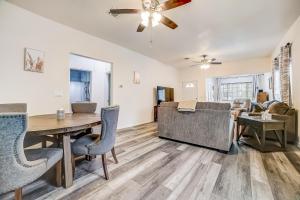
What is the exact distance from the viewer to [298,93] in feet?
10.0

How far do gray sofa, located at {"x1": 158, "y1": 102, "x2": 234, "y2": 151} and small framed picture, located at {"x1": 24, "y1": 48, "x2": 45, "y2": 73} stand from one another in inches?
105

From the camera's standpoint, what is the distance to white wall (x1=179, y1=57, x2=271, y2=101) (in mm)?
6176

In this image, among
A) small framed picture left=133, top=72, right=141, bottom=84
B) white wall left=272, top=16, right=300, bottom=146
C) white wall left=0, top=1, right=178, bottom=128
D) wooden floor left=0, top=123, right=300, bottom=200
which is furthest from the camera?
small framed picture left=133, top=72, right=141, bottom=84

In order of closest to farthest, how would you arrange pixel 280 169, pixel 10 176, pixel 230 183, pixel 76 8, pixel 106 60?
1. pixel 10 176
2. pixel 230 183
3. pixel 280 169
4. pixel 76 8
5. pixel 106 60

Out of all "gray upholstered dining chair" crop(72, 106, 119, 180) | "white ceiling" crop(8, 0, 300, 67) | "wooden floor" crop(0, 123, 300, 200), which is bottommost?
"wooden floor" crop(0, 123, 300, 200)

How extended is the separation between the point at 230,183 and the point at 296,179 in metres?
0.85

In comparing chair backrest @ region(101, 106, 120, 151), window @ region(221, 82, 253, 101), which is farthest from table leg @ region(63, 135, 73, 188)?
window @ region(221, 82, 253, 101)

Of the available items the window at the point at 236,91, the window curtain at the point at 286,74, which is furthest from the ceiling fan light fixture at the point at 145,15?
the window at the point at 236,91

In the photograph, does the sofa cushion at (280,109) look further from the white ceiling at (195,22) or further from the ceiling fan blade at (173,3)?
the ceiling fan blade at (173,3)

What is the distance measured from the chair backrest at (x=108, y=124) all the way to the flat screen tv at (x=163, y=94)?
448 centimetres

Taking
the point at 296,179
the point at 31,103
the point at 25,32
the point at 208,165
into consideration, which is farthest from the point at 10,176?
the point at 296,179

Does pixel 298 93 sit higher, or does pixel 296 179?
pixel 298 93

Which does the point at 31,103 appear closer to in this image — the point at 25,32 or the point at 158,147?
the point at 25,32

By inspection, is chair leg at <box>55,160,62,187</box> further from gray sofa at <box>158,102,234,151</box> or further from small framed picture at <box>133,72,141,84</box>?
small framed picture at <box>133,72,141,84</box>
